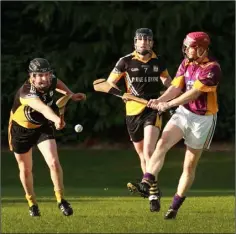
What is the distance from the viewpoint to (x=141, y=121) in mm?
15500

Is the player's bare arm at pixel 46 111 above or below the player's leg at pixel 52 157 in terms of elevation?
above

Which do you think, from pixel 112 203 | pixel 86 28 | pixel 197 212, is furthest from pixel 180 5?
pixel 197 212

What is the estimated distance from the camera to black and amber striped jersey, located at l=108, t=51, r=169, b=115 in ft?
50.6

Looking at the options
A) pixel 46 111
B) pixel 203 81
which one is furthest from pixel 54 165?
pixel 203 81

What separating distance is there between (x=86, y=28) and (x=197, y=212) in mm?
17426

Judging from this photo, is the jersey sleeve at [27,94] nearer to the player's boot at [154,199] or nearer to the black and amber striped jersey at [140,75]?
the player's boot at [154,199]

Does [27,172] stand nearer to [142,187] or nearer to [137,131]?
[142,187]

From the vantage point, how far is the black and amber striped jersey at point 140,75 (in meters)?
15.4

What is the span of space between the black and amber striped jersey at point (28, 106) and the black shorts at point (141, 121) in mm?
1821

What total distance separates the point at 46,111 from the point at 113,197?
238 inches

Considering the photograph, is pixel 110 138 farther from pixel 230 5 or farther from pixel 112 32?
pixel 230 5

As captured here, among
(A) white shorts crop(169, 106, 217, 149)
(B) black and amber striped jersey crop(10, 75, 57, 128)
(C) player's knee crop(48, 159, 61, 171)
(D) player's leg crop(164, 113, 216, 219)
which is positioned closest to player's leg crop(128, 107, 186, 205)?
(A) white shorts crop(169, 106, 217, 149)

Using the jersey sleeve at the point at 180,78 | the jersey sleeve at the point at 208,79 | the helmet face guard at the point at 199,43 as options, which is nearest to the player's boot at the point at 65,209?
the jersey sleeve at the point at 180,78

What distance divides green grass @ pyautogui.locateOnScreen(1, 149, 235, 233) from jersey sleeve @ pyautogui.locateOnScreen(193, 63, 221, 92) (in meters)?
1.58
